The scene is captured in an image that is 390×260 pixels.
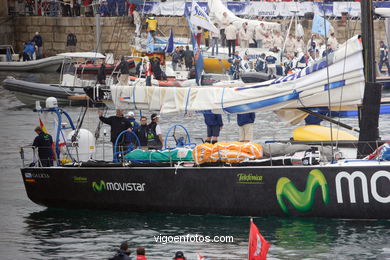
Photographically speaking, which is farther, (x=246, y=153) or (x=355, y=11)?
(x=355, y=11)

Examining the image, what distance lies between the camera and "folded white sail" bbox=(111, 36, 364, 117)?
17.5 m

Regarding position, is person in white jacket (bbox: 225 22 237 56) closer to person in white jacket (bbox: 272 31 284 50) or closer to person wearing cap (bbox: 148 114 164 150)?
person in white jacket (bbox: 272 31 284 50)

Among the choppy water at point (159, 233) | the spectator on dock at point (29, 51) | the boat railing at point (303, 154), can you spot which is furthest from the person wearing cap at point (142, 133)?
the spectator on dock at point (29, 51)

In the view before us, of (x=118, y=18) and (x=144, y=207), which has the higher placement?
(x=118, y=18)

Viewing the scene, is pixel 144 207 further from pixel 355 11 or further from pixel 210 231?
pixel 355 11

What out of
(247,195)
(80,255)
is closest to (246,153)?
(247,195)

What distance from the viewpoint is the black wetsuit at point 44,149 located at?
775 inches

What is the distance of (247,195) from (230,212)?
0.56 metres

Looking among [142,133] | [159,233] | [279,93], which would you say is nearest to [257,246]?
[159,233]

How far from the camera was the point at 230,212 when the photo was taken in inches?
715

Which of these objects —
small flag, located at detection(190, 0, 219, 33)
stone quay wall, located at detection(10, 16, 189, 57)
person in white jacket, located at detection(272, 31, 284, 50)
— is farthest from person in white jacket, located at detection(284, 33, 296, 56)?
small flag, located at detection(190, 0, 219, 33)

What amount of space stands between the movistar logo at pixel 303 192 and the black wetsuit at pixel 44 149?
4984 mm

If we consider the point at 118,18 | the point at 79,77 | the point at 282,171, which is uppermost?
the point at 118,18

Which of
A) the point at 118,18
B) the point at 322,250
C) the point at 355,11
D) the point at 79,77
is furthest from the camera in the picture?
the point at 118,18
